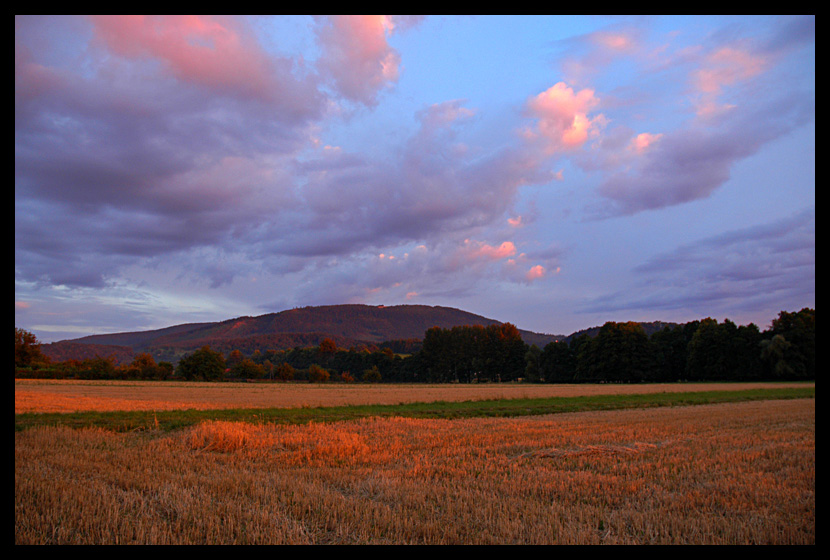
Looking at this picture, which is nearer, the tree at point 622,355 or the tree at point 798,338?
the tree at point 798,338

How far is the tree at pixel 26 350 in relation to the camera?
7838cm

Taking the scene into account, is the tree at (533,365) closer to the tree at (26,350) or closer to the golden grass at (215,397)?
the golden grass at (215,397)

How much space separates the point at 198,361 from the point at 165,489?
334ft

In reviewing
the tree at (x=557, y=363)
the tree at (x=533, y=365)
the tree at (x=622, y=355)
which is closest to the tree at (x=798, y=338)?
the tree at (x=622, y=355)

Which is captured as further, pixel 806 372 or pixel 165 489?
pixel 806 372

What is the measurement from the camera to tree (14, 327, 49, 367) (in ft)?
257

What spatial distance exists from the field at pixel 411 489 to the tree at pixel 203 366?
92.5 m

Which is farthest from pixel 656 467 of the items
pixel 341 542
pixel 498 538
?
pixel 341 542

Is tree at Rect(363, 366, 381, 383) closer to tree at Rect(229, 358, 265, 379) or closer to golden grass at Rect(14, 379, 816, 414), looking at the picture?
tree at Rect(229, 358, 265, 379)

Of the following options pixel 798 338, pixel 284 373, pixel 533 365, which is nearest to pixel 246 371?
pixel 284 373

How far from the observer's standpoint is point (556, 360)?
4146 inches
